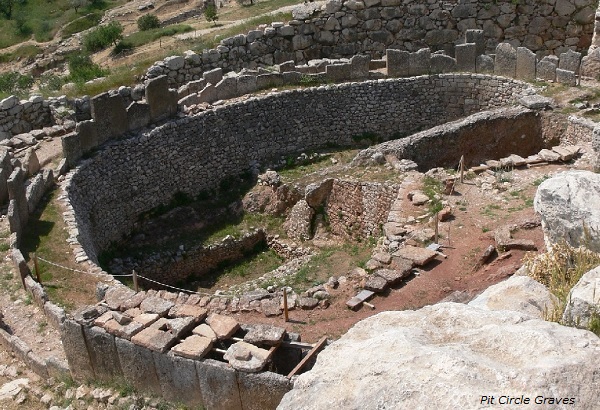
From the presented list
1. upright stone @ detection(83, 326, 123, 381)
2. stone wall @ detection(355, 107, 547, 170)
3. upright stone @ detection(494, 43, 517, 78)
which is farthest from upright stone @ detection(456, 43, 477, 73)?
upright stone @ detection(83, 326, 123, 381)

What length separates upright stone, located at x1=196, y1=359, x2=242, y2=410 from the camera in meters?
9.69

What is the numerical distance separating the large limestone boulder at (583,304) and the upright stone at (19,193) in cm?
1205

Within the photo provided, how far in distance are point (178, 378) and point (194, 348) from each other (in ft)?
1.83

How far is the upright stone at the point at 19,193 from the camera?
15.8 meters

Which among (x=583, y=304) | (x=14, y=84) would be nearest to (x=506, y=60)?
(x=14, y=84)

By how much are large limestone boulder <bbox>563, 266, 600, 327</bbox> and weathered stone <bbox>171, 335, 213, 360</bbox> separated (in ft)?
15.3

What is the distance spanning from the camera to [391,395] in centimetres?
617

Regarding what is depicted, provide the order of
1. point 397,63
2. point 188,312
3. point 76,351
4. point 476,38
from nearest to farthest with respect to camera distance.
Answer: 1. point 188,312
2. point 76,351
3. point 397,63
4. point 476,38

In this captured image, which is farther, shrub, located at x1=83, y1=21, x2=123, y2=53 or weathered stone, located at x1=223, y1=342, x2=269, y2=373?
shrub, located at x1=83, y1=21, x2=123, y2=53

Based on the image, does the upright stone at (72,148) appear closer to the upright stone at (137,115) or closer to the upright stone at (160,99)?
the upright stone at (137,115)

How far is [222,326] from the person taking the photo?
10305 mm

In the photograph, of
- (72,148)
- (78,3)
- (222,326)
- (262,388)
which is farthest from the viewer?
(78,3)

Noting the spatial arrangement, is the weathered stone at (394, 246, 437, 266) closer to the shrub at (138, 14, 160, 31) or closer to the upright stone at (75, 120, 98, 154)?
the upright stone at (75, 120, 98, 154)

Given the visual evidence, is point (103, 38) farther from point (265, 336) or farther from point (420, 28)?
point (265, 336)
